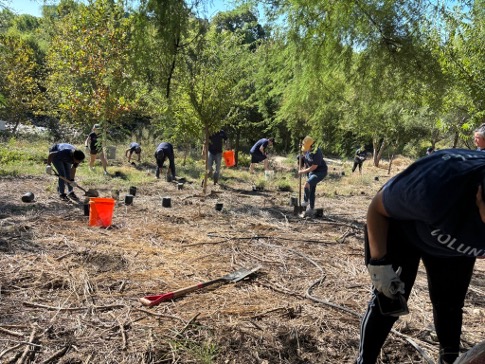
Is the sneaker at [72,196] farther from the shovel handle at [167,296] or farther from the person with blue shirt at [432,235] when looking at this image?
the person with blue shirt at [432,235]

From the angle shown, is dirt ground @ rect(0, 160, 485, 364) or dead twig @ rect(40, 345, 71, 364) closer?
dead twig @ rect(40, 345, 71, 364)

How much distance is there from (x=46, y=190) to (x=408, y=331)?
7.39 m

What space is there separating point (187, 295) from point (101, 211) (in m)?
2.52

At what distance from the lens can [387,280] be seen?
194 cm

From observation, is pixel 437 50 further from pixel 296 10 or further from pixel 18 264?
pixel 18 264

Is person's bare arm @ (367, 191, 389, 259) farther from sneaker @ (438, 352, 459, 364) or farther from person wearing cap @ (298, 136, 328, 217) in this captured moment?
person wearing cap @ (298, 136, 328, 217)

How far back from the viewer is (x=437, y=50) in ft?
16.4

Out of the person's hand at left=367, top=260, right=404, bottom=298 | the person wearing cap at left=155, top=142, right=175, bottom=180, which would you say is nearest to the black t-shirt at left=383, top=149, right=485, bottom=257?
Answer: the person's hand at left=367, top=260, right=404, bottom=298

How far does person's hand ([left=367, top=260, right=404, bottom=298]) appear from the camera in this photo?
194 cm

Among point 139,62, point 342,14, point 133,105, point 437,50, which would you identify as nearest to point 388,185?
point 139,62

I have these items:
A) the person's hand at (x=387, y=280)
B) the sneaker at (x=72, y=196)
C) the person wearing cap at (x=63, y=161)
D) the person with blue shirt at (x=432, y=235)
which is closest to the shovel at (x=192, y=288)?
the person with blue shirt at (x=432, y=235)

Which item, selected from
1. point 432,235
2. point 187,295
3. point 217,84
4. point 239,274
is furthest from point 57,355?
point 217,84

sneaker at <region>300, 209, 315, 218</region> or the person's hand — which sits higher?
the person's hand

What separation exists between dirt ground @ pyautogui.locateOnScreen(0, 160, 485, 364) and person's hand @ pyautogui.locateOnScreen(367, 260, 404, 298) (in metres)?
0.90
